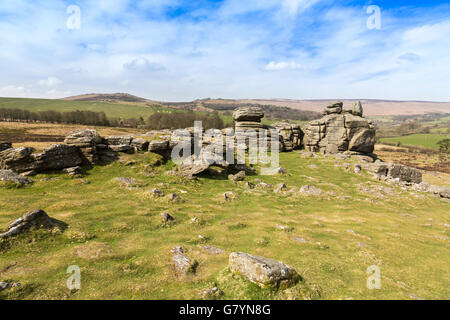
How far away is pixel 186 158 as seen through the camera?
3162 centimetres

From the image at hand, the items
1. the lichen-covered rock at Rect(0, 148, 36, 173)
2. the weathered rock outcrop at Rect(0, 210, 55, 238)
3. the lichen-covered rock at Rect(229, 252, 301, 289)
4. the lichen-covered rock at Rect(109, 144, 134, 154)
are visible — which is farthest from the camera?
the lichen-covered rock at Rect(109, 144, 134, 154)

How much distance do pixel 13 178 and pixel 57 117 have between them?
177m

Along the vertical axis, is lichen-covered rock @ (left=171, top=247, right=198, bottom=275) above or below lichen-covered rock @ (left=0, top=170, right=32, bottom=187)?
below

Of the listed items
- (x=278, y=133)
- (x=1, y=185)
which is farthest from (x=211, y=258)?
→ (x=278, y=133)

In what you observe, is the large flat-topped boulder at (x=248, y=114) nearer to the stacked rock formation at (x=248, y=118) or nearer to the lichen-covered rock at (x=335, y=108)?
the stacked rock formation at (x=248, y=118)

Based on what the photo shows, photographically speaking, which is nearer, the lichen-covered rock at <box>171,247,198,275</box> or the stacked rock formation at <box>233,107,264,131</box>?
the lichen-covered rock at <box>171,247,198,275</box>

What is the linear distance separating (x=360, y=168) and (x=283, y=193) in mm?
20038

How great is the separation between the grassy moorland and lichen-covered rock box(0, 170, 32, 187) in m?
0.87

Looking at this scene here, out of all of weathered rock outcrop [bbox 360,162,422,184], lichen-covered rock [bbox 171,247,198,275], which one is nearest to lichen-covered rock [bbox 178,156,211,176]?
lichen-covered rock [bbox 171,247,198,275]

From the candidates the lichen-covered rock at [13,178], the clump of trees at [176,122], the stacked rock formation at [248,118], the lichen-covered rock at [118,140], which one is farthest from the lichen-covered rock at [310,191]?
the clump of trees at [176,122]

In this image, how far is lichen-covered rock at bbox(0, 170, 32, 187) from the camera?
19.2 metres

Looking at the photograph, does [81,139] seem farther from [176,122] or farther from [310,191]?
[176,122]

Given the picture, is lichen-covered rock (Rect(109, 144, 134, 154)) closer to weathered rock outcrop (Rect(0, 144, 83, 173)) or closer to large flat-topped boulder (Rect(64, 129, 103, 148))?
large flat-topped boulder (Rect(64, 129, 103, 148))
